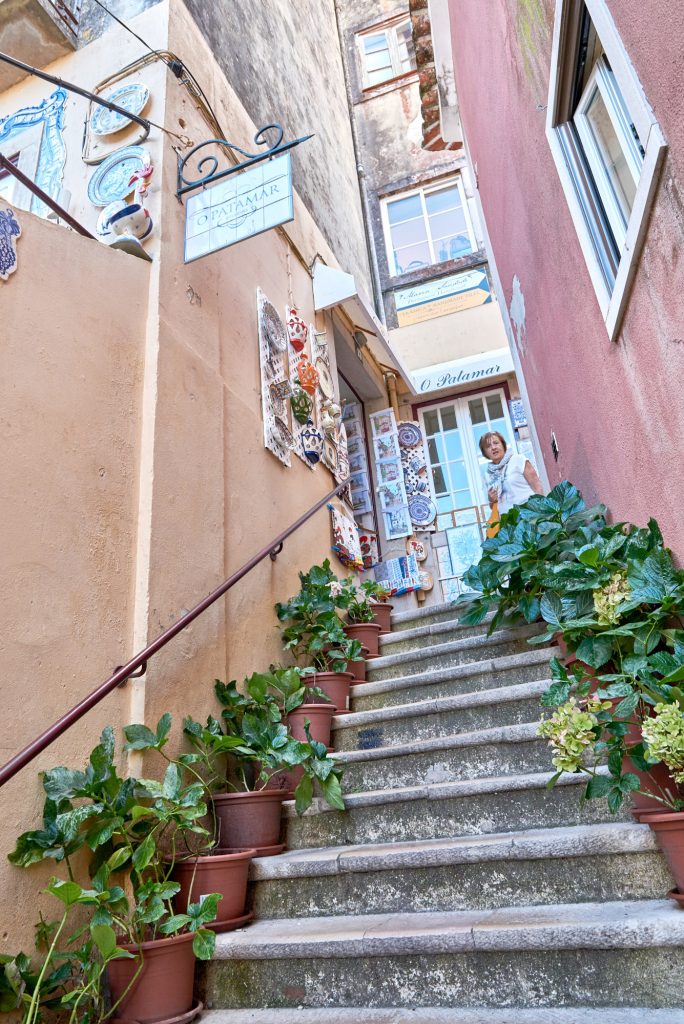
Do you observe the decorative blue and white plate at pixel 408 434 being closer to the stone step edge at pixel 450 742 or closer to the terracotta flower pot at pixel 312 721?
the terracotta flower pot at pixel 312 721

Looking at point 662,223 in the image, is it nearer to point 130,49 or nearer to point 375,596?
point 375,596

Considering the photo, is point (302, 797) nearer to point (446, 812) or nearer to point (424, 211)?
point (446, 812)

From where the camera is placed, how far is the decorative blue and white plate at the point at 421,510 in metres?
6.92

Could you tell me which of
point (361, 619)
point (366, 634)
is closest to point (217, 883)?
point (366, 634)

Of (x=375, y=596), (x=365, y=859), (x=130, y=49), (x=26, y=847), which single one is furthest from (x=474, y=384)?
(x=26, y=847)

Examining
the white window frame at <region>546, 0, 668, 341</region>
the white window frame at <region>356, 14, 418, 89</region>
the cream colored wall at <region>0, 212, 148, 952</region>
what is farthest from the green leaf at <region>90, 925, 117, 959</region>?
the white window frame at <region>356, 14, 418, 89</region>

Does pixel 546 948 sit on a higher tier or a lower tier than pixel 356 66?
lower

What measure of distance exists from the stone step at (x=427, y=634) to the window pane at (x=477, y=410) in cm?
367

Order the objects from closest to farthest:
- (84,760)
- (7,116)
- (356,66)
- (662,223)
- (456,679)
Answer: (662,223) < (84,760) < (456,679) < (7,116) < (356,66)

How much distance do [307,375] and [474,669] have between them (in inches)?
96.5

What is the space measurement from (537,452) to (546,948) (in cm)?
356

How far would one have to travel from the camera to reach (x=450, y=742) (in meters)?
2.71

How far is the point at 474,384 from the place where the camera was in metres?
7.54

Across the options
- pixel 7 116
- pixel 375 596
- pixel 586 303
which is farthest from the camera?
pixel 375 596
